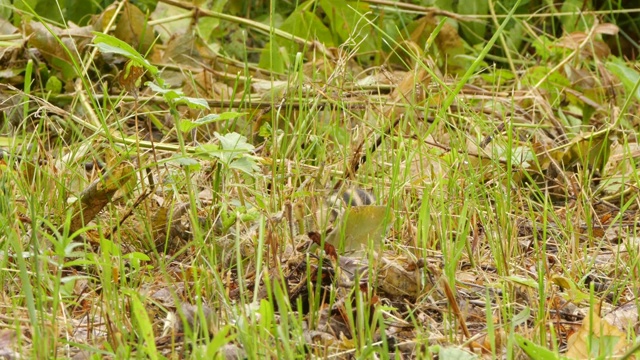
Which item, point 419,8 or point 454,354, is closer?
point 454,354

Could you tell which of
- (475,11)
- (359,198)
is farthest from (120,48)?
(475,11)

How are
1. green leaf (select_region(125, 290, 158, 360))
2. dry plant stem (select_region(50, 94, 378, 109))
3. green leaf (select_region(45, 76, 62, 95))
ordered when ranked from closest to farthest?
1. green leaf (select_region(125, 290, 158, 360))
2. dry plant stem (select_region(50, 94, 378, 109))
3. green leaf (select_region(45, 76, 62, 95))

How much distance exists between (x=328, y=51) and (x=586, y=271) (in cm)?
134

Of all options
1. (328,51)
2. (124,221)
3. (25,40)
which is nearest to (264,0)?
(328,51)

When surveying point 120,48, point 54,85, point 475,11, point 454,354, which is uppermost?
point 120,48

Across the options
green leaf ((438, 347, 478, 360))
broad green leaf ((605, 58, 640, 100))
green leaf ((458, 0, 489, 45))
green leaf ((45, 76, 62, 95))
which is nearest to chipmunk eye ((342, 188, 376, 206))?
green leaf ((438, 347, 478, 360))

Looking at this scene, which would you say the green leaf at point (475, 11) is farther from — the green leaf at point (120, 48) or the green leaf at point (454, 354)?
the green leaf at point (454, 354)

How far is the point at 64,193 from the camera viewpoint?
1.90 meters

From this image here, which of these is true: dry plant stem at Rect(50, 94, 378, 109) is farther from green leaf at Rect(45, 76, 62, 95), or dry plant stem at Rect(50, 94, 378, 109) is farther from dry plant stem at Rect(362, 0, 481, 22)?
dry plant stem at Rect(362, 0, 481, 22)

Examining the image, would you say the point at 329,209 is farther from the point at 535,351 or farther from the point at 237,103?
the point at 237,103

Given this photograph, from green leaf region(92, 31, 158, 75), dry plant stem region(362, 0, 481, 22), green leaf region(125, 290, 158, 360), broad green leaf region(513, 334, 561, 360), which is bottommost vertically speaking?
broad green leaf region(513, 334, 561, 360)

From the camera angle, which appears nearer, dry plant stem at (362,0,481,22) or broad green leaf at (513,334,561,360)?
broad green leaf at (513,334,561,360)

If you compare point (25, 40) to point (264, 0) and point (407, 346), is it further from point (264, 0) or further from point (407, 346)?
point (407, 346)

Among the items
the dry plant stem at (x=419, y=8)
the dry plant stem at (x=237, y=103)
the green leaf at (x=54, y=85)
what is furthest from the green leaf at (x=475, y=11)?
the green leaf at (x=54, y=85)
